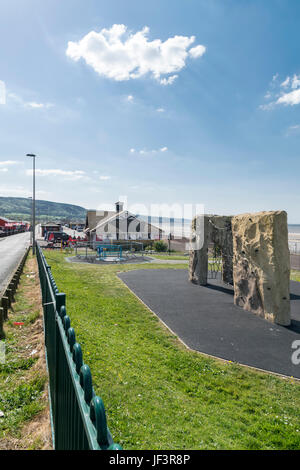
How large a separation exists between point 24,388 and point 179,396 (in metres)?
2.73

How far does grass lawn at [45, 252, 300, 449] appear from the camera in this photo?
3.86 meters

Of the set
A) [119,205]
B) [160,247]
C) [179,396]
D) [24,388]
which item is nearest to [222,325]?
[179,396]

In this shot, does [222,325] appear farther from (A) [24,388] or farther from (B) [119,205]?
(B) [119,205]

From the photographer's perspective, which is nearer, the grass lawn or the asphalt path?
the grass lawn

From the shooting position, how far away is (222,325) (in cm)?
892

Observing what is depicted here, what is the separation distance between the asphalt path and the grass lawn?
0.60m

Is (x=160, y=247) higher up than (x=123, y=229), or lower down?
lower down

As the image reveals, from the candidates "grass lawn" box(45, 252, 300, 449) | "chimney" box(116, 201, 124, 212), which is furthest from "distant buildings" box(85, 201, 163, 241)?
"grass lawn" box(45, 252, 300, 449)

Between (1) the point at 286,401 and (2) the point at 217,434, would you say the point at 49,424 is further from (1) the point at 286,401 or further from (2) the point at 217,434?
(1) the point at 286,401

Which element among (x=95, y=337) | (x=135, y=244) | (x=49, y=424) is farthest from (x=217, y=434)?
(x=135, y=244)

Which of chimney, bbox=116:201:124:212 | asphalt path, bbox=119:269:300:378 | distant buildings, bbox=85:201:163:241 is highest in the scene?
chimney, bbox=116:201:124:212

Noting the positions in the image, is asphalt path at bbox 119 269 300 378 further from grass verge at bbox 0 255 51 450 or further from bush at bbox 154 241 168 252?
bush at bbox 154 241 168 252

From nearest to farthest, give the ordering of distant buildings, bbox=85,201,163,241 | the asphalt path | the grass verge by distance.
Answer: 1. the grass verge
2. the asphalt path
3. distant buildings, bbox=85,201,163,241

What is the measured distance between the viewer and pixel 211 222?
50.9 ft
